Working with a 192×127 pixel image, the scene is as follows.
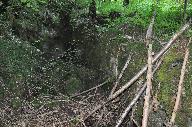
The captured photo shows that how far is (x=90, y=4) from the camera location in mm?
7305

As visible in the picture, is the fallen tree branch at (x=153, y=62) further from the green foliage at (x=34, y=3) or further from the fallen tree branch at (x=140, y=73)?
the green foliage at (x=34, y=3)

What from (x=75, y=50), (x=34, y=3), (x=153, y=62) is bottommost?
(x=75, y=50)

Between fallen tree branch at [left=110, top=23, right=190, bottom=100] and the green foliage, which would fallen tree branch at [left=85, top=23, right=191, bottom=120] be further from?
the green foliage

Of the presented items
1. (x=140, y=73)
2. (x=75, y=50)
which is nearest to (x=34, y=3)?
(x=75, y=50)

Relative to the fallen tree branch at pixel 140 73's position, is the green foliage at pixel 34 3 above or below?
above

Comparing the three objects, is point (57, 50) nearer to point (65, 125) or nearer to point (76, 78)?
point (76, 78)

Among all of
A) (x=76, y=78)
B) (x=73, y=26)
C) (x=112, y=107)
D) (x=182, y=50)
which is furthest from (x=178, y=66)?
(x=73, y=26)

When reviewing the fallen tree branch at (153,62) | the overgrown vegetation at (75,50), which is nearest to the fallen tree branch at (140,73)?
the fallen tree branch at (153,62)

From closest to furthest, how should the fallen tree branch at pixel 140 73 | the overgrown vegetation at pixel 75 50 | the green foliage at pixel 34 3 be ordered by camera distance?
the fallen tree branch at pixel 140 73, the overgrown vegetation at pixel 75 50, the green foliage at pixel 34 3

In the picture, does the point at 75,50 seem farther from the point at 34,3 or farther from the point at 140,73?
the point at 140,73

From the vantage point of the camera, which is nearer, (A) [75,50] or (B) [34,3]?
(B) [34,3]

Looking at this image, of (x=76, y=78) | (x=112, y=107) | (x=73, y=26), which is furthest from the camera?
(x=73, y=26)

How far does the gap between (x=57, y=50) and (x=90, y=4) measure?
119 centimetres

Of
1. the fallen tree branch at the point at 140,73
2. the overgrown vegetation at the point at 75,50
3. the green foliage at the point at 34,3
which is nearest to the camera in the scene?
the fallen tree branch at the point at 140,73
